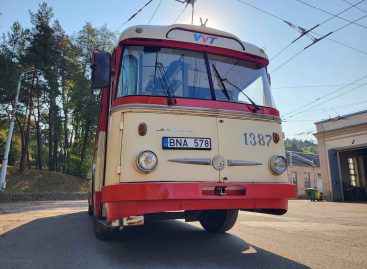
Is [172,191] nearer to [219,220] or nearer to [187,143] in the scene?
[187,143]

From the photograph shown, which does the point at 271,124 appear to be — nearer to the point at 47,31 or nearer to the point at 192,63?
the point at 192,63

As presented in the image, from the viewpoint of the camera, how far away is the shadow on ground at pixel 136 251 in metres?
3.91

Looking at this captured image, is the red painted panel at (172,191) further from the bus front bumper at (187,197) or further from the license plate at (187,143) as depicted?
the license plate at (187,143)

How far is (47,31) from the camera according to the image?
32031mm

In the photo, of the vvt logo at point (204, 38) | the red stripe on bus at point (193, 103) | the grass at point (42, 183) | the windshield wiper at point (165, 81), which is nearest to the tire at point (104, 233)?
the red stripe on bus at point (193, 103)

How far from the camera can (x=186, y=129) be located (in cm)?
398

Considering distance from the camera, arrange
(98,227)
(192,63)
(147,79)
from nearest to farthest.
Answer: (147,79) < (192,63) < (98,227)

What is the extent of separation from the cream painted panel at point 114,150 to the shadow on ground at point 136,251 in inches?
43.8

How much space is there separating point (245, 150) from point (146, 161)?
4.68 feet

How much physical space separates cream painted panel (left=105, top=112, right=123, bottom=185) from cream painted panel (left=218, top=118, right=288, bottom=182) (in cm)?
134

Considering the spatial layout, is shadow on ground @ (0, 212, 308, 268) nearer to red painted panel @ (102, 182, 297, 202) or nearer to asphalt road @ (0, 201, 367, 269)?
asphalt road @ (0, 201, 367, 269)

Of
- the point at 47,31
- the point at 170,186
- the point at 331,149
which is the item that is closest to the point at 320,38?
the point at 170,186

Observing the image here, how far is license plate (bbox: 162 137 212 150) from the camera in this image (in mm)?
3842

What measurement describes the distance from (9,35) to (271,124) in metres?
37.5
